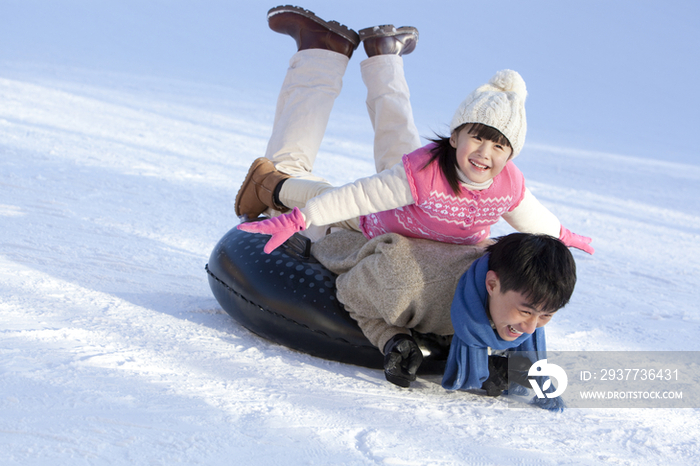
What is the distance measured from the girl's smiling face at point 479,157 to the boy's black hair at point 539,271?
20 centimetres

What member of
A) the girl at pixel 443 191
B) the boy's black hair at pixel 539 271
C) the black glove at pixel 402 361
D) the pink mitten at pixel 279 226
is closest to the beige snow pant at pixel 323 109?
the girl at pixel 443 191

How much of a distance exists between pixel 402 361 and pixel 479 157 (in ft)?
1.77

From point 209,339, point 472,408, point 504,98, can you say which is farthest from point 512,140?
point 209,339

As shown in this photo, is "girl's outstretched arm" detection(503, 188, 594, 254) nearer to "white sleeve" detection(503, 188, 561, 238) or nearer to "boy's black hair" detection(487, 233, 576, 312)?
"white sleeve" detection(503, 188, 561, 238)

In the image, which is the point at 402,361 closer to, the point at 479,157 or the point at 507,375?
the point at 507,375

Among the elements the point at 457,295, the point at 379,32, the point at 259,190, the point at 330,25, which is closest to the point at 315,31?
the point at 330,25

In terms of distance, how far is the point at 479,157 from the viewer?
1.59m

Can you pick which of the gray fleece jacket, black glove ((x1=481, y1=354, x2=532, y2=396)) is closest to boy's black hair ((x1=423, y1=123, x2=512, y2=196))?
the gray fleece jacket

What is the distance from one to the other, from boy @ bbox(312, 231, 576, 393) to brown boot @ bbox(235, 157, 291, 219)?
524 millimetres

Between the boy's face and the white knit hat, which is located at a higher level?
the white knit hat

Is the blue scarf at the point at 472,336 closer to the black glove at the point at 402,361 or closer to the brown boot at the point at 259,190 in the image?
the black glove at the point at 402,361

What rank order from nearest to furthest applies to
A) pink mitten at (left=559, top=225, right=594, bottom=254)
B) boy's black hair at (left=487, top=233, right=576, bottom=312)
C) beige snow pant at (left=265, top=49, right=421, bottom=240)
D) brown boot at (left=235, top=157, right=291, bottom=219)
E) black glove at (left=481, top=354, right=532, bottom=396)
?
boy's black hair at (left=487, top=233, right=576, bottom=312) → black glove at (left=481, top=354, right=532, bottom=396) → pink mitten at (left=559, top=225, right=594, bottom=254) → brown boot at (left=235, top=157, right=291, bottom=219) → beige snow pant at (left=265, top=49, right=421, bottom=240)

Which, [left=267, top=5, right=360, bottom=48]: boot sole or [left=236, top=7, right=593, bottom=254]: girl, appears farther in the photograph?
[left=267, top=5, right=360, bottom=48]: boot sole

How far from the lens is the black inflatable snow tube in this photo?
5.84 ft
